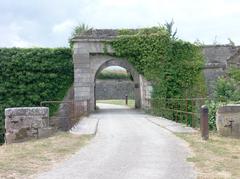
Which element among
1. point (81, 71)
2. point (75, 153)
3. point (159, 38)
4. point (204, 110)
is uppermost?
point (159, 38)

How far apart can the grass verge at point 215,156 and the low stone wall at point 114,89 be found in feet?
123

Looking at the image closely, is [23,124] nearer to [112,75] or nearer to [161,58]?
[161,58]

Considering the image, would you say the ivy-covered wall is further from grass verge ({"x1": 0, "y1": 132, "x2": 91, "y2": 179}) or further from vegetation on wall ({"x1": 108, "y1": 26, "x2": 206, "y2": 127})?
grass verge ({"x1": 0, "y1": 132, "x2": 91, "y2": 179})

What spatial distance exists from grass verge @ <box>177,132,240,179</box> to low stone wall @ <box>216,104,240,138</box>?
0.89 feet

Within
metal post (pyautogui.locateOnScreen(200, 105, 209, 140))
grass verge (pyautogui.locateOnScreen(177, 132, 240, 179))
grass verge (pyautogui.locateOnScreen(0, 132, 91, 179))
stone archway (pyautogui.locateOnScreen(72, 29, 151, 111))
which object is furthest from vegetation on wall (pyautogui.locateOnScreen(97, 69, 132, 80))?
metal post (pyautogui.locateOnScreen(200, 105, 209, 140))

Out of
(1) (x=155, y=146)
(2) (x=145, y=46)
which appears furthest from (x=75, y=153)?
(2) (x=145, y=46)

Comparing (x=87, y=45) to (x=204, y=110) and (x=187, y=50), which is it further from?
(x=204, y=110)

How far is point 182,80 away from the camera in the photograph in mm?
26531

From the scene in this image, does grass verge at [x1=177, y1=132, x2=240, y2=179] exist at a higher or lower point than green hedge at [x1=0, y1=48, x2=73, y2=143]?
lower

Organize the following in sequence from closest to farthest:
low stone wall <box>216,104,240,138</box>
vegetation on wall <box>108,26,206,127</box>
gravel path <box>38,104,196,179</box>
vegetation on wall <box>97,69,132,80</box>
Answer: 1. gravel path <box>38,104,196,179</box>
2. low stone wall <box>216,104,240,138</box>
3. vegetation on wall <box>108,26,206,127</box>
4. vegetation on wall <box>97,69,132,80</box>

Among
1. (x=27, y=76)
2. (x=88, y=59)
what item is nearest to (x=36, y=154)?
(x=27, y=76)

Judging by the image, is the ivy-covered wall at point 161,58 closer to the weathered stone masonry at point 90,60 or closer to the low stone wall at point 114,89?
the weathered stone masonry at point 90,60

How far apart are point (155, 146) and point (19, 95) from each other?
15.5m

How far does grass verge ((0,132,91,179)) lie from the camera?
863 centimetres
